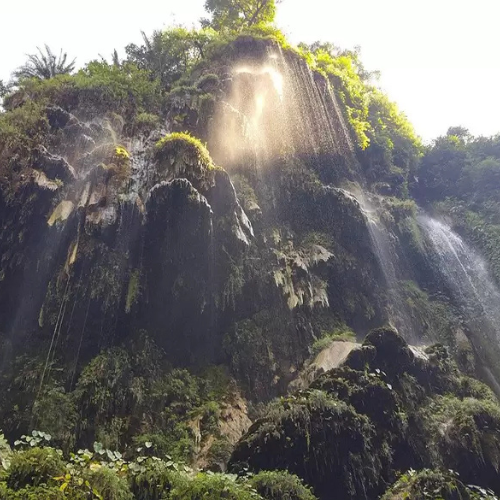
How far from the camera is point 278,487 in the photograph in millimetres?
8117

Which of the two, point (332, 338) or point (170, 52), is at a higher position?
point (170, 52)

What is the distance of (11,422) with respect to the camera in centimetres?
1137

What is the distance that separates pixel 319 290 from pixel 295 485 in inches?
302

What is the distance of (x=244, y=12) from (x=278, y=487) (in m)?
24.8

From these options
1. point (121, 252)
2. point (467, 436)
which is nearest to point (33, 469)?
point (121, 252)

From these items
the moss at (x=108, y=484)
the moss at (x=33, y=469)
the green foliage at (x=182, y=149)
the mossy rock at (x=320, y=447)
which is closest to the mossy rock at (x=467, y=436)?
the mossy rock at (x=320, y=447)

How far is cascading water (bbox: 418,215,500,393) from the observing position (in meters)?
16.4

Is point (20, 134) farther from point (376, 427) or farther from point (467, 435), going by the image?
point (467, 435)

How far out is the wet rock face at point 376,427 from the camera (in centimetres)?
959

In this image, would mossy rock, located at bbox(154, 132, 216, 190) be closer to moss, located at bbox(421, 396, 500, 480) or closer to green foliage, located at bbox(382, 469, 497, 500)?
moss, located at bbox(421, 396, 500, 480)

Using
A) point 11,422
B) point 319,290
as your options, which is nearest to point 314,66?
point 319,290

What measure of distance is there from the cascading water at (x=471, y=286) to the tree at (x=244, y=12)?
546 inches

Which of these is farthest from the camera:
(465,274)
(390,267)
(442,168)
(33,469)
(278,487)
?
(442,168)

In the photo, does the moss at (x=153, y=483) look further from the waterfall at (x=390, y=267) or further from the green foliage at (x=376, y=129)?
the green foliage at (x=376, y=129)
